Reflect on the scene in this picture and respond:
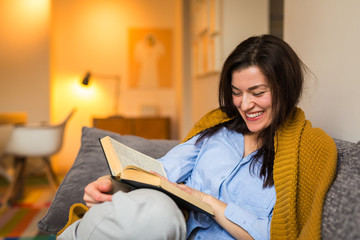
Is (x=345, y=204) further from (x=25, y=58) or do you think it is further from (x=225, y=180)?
(x=25, y=58)

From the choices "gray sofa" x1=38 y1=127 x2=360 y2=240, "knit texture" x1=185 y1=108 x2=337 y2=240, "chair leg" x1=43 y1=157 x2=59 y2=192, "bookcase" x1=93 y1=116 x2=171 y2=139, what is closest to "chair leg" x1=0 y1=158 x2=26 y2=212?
"chair leg" x1=43 y1=157 x2=59 y2=192

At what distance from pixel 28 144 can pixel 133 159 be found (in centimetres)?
243

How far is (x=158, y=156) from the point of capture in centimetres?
153

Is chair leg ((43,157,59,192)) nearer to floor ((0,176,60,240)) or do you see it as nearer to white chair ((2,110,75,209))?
white chair ((2,110,75,209))

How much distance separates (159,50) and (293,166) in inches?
176

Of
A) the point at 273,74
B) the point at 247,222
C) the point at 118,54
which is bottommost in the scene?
the point at 247,222

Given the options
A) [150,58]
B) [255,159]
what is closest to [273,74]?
[255,159]

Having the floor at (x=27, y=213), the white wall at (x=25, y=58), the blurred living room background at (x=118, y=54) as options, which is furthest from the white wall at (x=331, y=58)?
the white wall at (x=25, y=58)

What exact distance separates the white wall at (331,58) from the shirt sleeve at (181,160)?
0.52 m

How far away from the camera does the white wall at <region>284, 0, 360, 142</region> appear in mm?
1192

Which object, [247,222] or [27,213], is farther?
[27,213]

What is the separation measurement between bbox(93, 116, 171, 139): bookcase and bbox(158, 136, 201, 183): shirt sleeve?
332cm

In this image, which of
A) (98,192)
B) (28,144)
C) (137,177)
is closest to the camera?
(137,177)

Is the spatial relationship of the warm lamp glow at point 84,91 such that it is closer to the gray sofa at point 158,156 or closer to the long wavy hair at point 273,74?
the gray sofa at point 158,156
